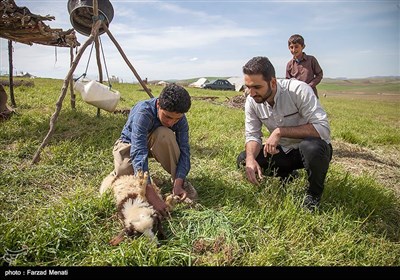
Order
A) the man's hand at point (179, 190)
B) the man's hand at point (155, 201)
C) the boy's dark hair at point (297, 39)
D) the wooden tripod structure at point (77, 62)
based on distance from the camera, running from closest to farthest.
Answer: the man's hand at point (155, 201)
the man's hand at point (179, 190)
the wooden tripod structure at point (77, 62)
the boy's dark hair at point (297, 39)

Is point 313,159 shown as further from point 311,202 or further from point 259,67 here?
point 259,67

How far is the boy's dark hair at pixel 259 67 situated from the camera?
2633 mm

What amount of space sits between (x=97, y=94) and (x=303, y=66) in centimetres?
349

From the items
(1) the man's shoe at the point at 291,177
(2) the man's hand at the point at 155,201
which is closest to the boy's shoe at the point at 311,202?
(1) the man's shoe at the point at 291,177

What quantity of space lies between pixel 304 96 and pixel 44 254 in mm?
2548

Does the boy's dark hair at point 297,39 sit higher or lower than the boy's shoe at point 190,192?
higher

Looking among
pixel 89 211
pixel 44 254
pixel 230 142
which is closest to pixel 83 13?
pixel 230 142

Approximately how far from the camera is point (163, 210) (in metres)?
2.32

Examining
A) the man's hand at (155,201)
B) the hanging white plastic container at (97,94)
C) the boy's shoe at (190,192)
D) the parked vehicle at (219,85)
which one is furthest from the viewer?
the parked vehicle at (219,85)

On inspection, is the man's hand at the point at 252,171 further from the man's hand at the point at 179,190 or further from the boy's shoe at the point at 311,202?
the man's hand at the point at 179,190

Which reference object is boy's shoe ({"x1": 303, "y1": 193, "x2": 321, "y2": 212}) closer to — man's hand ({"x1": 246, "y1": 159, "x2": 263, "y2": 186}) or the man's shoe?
the man's shoe

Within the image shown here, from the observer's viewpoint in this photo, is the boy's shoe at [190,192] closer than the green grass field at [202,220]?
No

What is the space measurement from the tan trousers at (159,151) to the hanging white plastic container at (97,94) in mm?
1445

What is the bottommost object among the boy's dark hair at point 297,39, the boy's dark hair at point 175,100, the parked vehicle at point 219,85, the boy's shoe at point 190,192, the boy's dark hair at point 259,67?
the boy's shoe at point 190,192
